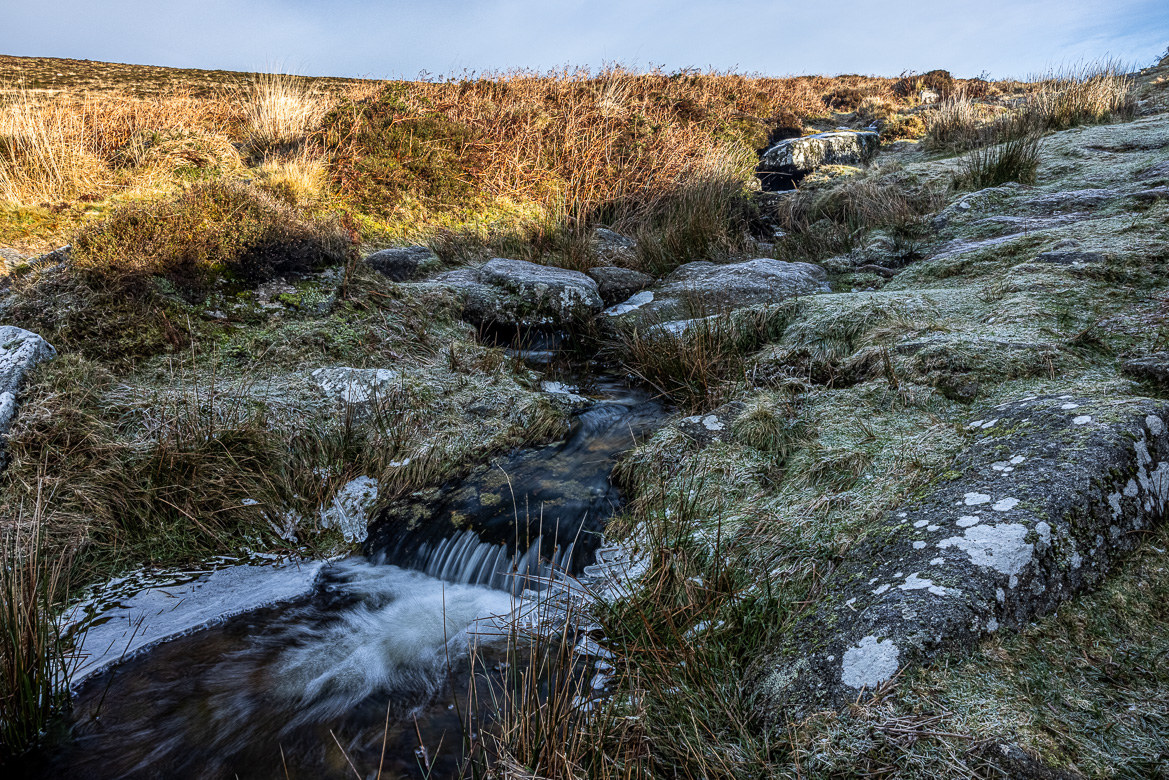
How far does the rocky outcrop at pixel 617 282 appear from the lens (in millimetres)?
6436

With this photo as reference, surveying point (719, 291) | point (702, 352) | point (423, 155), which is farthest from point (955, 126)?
point (702, 352)

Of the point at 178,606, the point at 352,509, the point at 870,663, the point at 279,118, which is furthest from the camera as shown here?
the point at 279,118

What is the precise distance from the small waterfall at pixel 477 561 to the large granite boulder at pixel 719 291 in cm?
273

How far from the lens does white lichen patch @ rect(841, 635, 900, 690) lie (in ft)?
4.96

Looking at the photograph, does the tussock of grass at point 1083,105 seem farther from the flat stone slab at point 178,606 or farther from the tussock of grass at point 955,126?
the flat stone slab at point 178,606

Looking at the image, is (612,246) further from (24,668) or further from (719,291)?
(24,668)

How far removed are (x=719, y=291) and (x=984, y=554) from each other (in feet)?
13.7

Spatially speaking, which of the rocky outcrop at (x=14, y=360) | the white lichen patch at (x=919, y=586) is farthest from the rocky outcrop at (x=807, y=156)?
the rocky outcrop at (x=14, y=360)

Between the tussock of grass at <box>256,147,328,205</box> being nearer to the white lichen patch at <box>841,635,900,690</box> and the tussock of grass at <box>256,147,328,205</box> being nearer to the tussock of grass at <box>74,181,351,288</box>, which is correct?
the tussock of grass at <box>74,181,351,288</box>

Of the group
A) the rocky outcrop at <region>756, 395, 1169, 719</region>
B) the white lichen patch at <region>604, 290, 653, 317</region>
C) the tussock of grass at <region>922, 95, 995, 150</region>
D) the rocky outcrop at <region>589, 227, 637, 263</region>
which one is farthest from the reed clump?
the tussock of grass at <region>922, 95, 995, 150</region>

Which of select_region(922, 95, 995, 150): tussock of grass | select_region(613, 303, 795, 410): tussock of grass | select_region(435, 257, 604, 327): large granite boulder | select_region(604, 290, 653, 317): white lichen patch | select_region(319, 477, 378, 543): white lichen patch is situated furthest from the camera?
select_region(922, 95, 995, 150): tussock of grass

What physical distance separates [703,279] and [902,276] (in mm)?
1864

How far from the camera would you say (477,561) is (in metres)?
3.21

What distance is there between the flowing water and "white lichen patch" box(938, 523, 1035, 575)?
48.8 inches
